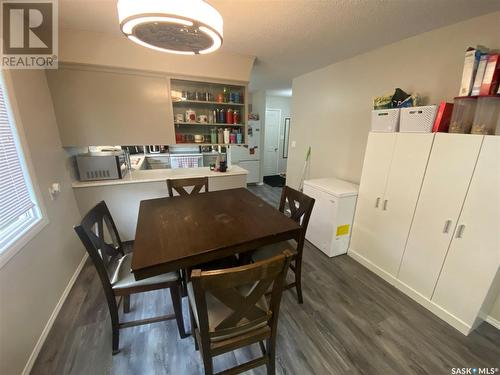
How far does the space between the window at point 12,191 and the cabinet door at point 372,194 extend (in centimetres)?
295

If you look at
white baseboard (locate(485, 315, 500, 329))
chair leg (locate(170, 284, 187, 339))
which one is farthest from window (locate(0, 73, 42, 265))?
white baseboard (locate(485, 315, 500, 329))

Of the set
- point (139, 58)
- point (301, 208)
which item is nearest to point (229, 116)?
point (139, 58)

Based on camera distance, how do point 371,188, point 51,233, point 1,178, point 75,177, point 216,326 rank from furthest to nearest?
point 75,177 → point 371,188 → point 51,233 → point 1,178 → point 216,326

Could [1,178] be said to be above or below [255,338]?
above

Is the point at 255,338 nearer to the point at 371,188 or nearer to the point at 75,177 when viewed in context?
the point at 371,188

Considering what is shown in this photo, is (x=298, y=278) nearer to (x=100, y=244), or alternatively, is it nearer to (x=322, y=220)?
(x=322, y=220)

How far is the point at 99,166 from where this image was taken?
2414 millimetres

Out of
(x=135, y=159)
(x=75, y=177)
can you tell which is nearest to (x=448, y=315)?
(x=75, y=177)

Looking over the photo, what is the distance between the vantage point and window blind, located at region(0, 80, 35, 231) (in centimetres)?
128

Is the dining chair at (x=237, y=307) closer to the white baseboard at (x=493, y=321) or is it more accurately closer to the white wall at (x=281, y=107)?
the white baseboard at (x=493, y=321)

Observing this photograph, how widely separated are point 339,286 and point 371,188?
108 centimetres

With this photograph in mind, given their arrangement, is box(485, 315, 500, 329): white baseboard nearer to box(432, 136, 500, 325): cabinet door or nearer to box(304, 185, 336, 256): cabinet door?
box(432, 136, 500, 325): cabinet door

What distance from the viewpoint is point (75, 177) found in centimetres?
238

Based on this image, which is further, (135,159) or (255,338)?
(135,159)
